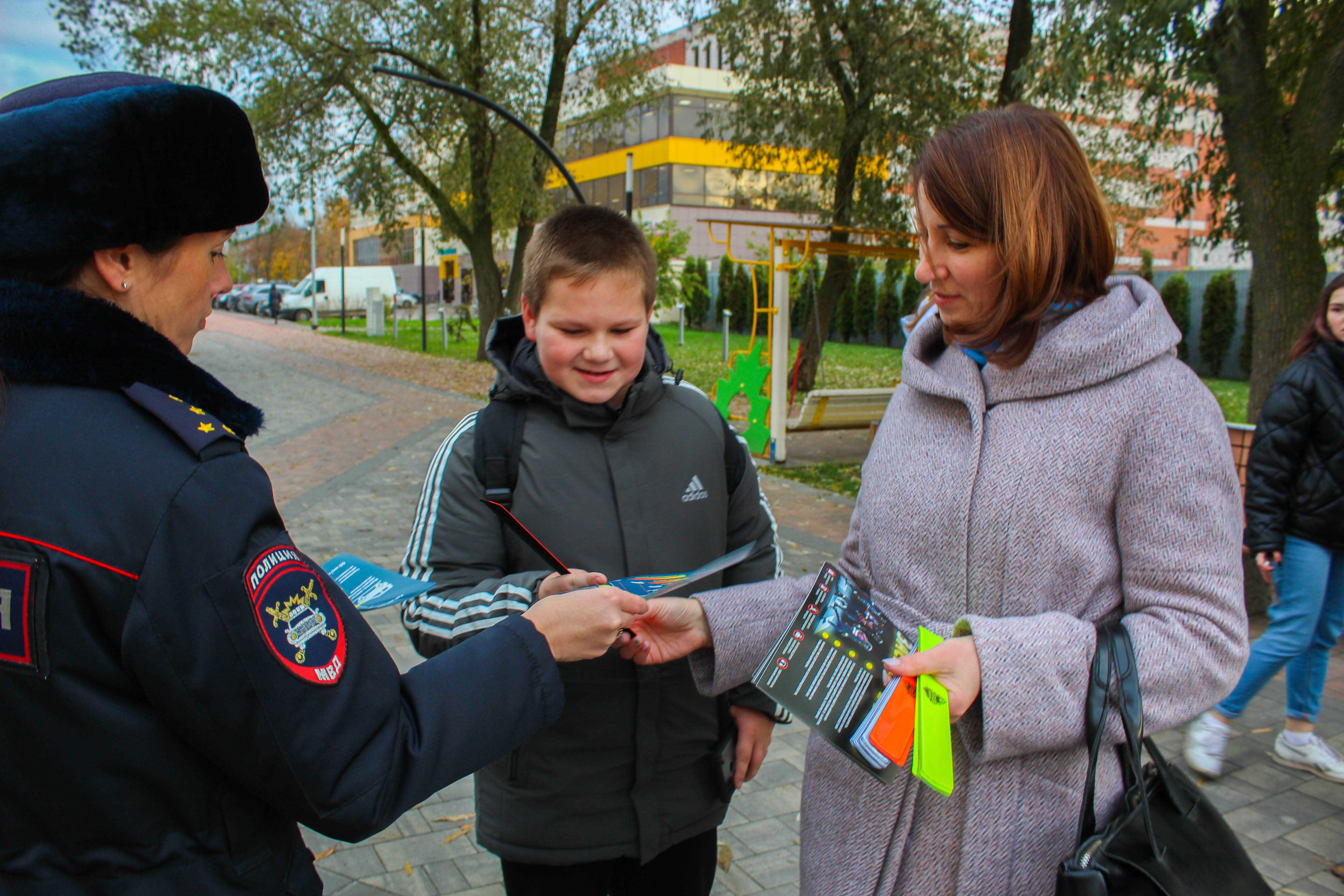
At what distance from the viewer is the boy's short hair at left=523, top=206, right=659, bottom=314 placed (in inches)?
77.5

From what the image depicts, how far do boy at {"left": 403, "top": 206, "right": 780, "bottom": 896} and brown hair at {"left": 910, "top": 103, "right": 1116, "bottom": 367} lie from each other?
0.72 meters

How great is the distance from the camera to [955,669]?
1408 millimetres

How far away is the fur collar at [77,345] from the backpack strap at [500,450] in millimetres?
759

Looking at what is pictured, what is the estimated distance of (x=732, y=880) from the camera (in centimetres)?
318

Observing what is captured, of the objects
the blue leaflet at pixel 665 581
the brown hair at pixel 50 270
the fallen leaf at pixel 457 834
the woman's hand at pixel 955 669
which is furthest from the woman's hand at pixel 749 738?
the fallen leaf at pixel 457 834

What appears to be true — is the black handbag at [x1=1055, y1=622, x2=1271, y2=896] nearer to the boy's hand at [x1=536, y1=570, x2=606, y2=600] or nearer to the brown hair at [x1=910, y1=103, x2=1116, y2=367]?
the brown hair at [x1=910, y1=103, x2=1116, y2=367]

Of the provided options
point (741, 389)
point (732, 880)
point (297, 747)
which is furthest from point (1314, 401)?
point (741, 389)

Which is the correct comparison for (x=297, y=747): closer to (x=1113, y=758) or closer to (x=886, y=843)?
(x=886, y=843)

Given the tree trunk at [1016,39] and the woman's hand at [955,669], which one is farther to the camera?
the tree trunk at [1016,39]

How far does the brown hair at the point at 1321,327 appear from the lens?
12.6ft

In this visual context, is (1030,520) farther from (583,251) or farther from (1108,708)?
(583,251)

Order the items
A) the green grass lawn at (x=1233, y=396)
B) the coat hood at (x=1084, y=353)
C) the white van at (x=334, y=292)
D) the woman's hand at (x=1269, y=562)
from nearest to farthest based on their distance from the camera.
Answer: the coat hood at (x=1084, y=353) < the woman's hand at (x=1269, y=562) < the green grass lawn at (x=1233, y=396) < the white van at (x=334, y=292)

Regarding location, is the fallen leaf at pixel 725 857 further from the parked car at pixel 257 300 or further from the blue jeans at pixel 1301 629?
the parked car at pixel 257 300

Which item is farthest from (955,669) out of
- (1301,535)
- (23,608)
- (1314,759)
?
(1314,759)
